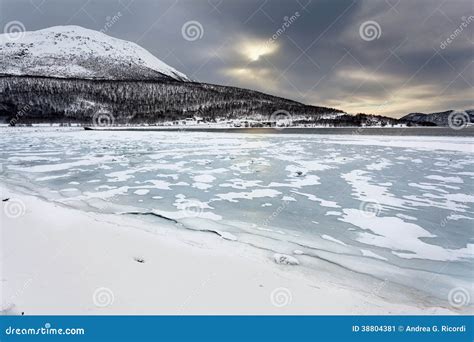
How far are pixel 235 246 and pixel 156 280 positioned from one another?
61.9 inches

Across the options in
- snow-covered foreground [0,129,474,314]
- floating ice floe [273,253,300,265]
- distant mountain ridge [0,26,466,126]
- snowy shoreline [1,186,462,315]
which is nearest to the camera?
snowy shoreline [1,186,462,315]

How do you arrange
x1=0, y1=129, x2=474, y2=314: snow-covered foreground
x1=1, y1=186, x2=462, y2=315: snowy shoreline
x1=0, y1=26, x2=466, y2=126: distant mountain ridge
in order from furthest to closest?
x1=0, y1=26, x2=466, y2=126: distant mountain ridge → x1=0, y1=129, x2=474, y2=314: snow-covered foreground → x1=1, y1=186, x2=462, y2=315: snowy shoreline

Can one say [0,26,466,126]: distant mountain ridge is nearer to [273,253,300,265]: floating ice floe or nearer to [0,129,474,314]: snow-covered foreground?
[0,129,474,314]: snow-covered foreground

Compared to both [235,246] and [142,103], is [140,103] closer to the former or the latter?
[142,103]

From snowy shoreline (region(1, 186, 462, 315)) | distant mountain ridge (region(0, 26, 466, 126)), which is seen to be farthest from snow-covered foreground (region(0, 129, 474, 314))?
distant mountain ridge (region(0, 26, 466, 126))

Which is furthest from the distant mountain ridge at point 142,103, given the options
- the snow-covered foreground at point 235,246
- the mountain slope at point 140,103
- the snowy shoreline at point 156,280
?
the snowy shoreline at point 156,280

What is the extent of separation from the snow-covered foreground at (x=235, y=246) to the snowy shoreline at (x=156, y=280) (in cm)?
2

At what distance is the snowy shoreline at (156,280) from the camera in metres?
3.31

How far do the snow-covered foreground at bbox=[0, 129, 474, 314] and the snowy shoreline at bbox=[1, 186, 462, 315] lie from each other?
18mm

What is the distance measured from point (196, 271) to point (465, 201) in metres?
7.44

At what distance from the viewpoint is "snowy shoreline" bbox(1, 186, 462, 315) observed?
3.31m

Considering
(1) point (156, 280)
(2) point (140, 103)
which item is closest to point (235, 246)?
(1) point (156, 280)

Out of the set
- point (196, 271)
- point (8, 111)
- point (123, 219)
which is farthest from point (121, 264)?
point (8, 111)

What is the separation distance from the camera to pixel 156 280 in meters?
3.79
